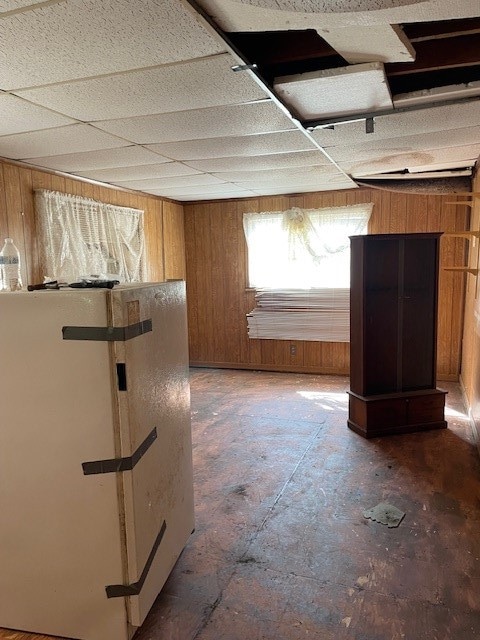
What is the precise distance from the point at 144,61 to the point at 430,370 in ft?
10.4

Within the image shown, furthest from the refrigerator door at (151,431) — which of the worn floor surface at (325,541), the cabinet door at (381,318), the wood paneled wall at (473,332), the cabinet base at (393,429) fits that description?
the wood paneled wall at (473,332)

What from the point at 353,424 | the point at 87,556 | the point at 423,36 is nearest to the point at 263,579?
the point at 87,556

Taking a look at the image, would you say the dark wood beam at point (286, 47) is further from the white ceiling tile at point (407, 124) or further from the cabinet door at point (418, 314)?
the cabinet door at point (418, 314)

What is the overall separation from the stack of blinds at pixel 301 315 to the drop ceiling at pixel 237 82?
2.04 m

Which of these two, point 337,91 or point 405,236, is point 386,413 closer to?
point 405,236

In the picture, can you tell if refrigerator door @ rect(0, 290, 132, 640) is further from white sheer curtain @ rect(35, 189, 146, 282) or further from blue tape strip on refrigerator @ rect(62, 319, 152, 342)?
white sheer curtain @ rect(35, 189, 146, 282)

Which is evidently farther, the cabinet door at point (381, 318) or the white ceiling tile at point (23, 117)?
the cabinet door at point (381, 318)

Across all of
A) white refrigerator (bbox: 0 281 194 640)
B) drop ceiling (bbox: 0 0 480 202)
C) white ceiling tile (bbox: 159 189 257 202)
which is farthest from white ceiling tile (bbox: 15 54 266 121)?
white ceiling tile (bbox: 159 189 257 202)

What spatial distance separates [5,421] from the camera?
1.68 metres

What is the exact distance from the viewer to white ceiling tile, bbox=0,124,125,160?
9.00 feet

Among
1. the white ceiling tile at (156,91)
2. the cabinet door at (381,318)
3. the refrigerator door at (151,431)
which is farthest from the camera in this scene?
the cabinet door at (381,318)

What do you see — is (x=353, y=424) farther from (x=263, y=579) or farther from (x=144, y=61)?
(x=144, y=61)

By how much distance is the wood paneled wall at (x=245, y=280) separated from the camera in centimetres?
505

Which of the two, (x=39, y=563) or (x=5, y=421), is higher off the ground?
(x=5, y=421)
